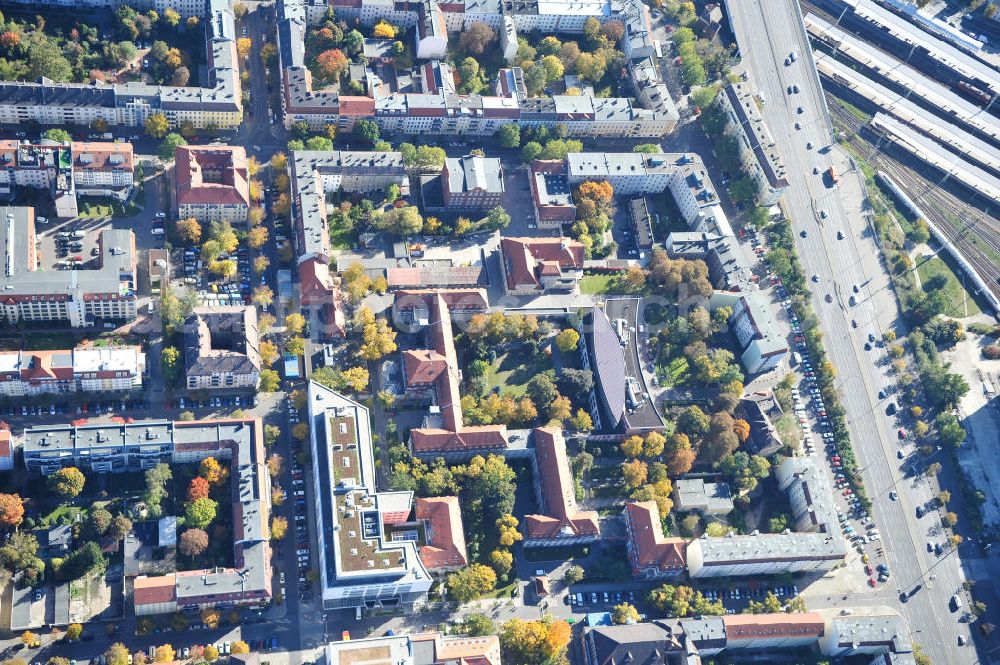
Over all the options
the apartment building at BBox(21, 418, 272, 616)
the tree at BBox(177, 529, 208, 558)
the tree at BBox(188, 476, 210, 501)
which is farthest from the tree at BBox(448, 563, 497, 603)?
the tree at BBox(188, 476, 210, 501)

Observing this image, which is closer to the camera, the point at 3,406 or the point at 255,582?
the point at 255,582

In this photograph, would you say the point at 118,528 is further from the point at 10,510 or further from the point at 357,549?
the point at 357,549

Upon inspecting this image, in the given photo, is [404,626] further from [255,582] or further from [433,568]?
[255,582]

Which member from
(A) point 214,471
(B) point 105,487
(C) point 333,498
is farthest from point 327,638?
(B) point 105,487

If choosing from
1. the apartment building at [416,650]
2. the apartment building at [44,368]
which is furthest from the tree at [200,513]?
the apartment building at [416,650]

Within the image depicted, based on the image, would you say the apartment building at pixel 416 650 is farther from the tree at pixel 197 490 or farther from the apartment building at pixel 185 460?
the tree at pixel 197 490

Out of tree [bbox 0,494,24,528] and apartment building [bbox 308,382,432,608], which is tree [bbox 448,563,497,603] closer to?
apartment building [bbox 308,382,432,608]
